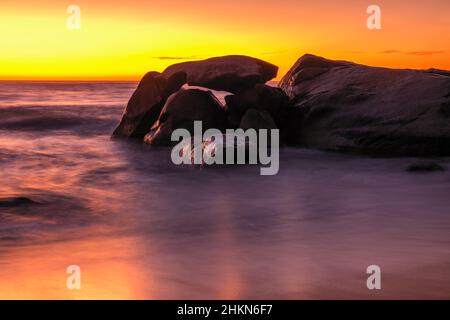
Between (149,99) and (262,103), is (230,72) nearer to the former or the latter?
(262,103)

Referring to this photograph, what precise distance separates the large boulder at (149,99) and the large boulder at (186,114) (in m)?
1.05

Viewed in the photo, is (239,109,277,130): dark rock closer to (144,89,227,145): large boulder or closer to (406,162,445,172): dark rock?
(144,89,227,145): large boulder

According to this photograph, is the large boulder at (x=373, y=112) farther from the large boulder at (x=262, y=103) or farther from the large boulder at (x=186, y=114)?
the large boulder at (x=186, y=114)

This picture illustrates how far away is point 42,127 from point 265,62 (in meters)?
8.93

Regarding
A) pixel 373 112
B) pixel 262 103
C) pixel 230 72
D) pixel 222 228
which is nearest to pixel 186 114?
pixel 230 72

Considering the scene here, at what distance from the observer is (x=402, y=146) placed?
1144 cm

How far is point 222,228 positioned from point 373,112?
20.8 feet

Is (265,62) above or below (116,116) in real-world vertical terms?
above

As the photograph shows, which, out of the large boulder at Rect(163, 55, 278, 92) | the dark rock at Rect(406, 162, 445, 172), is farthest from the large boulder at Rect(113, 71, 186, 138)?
the dark rock at Rect(406, 162, 445, 172)

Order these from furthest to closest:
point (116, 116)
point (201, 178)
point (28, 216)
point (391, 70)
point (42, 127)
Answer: point (116, 116) → point (42, 127) → point (391, 70) → point (201, 178) → point (28, 216)

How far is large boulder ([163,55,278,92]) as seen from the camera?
13.8 metres

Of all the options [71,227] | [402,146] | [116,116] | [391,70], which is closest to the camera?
[71,227]

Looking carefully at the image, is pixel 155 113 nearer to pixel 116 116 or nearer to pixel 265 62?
pixel 265 62
